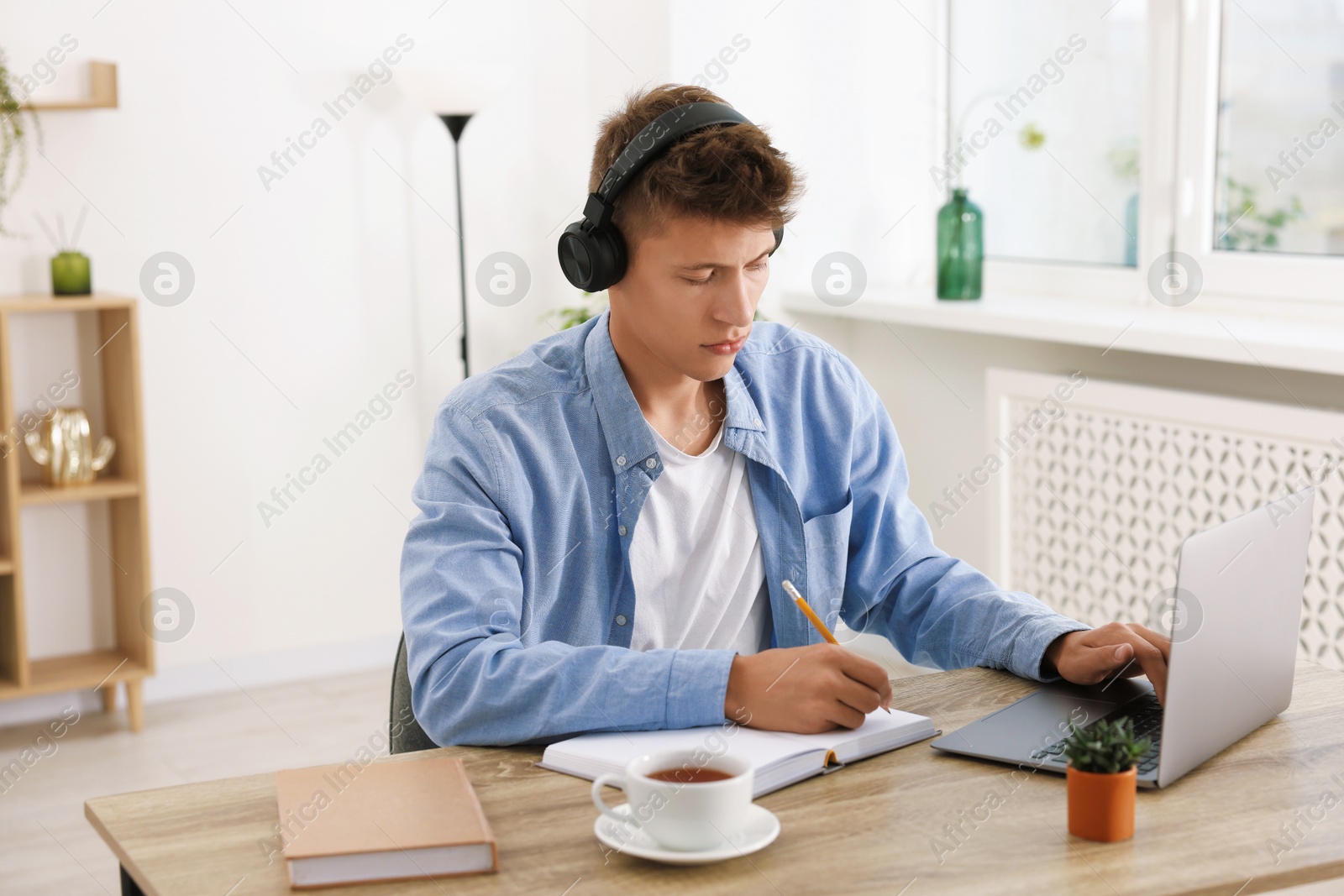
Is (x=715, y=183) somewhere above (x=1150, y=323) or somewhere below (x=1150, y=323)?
above

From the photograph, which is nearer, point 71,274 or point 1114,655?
point 1114,655

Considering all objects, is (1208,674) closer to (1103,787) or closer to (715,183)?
(1103,787)

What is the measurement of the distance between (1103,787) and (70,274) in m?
2.73

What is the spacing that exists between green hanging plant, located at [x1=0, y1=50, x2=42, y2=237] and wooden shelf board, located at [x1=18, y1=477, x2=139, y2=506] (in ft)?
1.92

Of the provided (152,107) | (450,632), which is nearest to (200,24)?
(152,107)

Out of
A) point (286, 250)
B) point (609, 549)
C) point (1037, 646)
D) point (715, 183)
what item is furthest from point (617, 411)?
point (286, 250)

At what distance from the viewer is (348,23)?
3371mm

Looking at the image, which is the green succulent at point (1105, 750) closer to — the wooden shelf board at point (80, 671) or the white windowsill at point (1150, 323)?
the white windowsill at point (1150, 323)

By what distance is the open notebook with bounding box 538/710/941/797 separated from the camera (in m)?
1.07

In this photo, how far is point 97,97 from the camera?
3078mm

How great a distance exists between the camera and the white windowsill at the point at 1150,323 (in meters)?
2.32

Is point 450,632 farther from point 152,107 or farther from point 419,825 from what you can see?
point 152,107

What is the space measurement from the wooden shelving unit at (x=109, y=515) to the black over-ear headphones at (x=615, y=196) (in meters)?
1.93

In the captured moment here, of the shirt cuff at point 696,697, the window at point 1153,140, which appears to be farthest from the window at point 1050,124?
the shirt cuff at point 696,697
